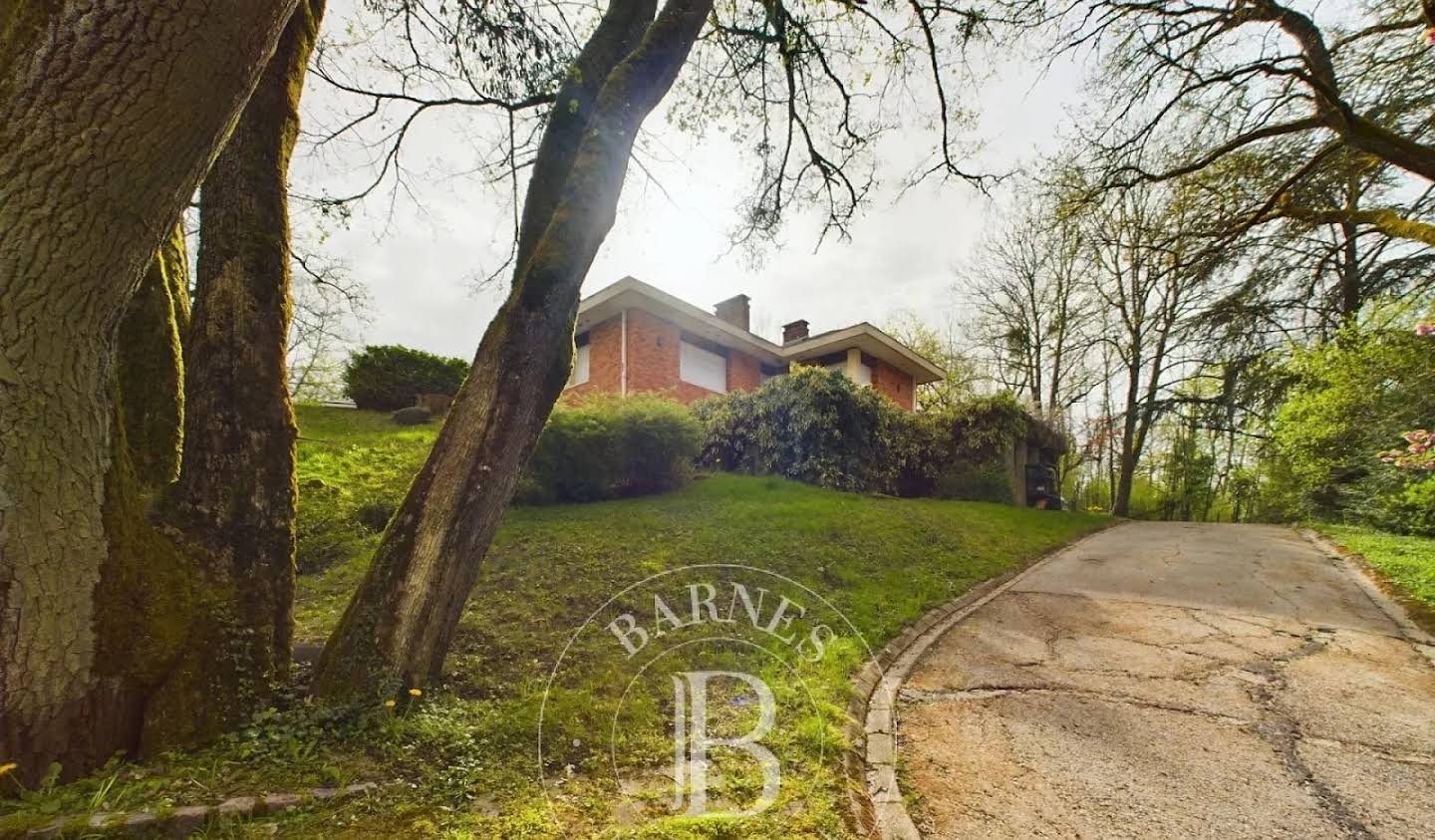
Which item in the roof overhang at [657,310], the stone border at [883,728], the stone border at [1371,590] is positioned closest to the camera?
the stone border at [883,728]

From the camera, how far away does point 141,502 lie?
2.20 meters

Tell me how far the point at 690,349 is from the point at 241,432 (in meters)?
13.0

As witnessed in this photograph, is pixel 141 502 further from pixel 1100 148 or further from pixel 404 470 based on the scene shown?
pixel 1100 148

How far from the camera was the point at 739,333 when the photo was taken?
1541 centimetres

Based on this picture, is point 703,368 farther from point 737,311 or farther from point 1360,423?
point 1360,423

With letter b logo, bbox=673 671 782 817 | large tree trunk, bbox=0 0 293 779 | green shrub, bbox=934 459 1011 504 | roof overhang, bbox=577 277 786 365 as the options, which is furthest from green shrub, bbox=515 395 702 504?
green shrub, bbox=934 459 1011 504

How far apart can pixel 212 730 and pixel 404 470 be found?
631 centimetres

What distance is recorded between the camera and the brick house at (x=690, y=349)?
1361 centimetres

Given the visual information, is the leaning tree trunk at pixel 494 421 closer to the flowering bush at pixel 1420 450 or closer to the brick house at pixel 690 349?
the flowering bush at pixel 1420 450

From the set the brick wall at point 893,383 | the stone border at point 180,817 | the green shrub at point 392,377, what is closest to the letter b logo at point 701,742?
the stone border at point 180,817

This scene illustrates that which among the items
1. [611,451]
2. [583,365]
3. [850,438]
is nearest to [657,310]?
[583,365]

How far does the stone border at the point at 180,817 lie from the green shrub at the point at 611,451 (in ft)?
17.0

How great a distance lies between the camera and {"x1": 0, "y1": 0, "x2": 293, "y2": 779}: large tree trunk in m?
1.52

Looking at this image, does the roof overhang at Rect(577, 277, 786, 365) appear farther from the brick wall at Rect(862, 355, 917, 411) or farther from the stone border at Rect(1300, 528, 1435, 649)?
the stone border at Rect(1300, 528, 1435, 649)
